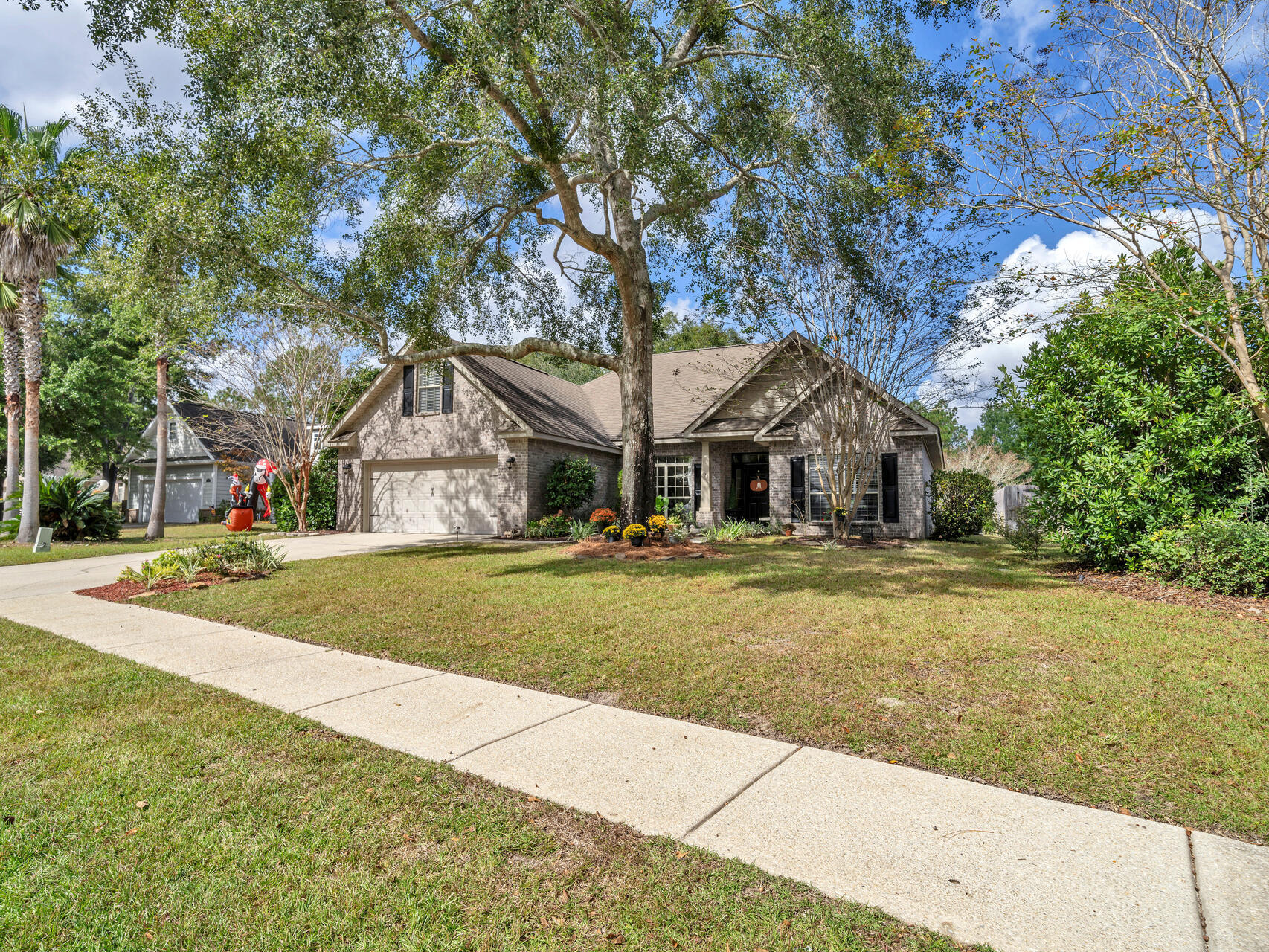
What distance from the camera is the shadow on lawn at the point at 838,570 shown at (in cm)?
924

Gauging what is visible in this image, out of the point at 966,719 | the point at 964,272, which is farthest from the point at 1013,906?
the point at 964,272

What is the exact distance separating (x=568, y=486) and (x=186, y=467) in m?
22.3

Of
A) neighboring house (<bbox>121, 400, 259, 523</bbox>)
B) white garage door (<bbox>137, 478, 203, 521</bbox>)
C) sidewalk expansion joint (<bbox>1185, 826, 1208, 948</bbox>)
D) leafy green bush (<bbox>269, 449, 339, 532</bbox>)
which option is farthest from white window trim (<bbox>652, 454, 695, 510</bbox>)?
white garage door (<bbox>137, 478, 203, 521</bbox>)

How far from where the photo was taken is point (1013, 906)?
2.37 m

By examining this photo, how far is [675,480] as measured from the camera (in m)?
20.5

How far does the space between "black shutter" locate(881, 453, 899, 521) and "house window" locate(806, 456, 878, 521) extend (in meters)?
0.20

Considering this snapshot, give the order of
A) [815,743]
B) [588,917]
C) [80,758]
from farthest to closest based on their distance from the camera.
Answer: [815,743] < [80,758] < [588,917]

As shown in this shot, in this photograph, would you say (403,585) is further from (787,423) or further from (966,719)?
(787,423)

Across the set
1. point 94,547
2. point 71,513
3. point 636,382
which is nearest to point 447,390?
point 636,382

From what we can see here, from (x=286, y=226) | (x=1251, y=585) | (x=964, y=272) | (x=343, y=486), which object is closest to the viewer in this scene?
(x=1251, y=585)

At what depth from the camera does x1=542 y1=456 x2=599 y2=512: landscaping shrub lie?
62.6 feet

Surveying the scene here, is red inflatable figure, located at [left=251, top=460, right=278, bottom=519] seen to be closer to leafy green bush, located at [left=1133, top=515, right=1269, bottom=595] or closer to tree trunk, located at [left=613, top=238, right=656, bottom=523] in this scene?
tree trunk, located at [left=613, top=238, right=656, bottom=523]

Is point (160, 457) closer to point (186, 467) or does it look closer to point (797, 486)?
point (186, 467)

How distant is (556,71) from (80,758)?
1061 cm
